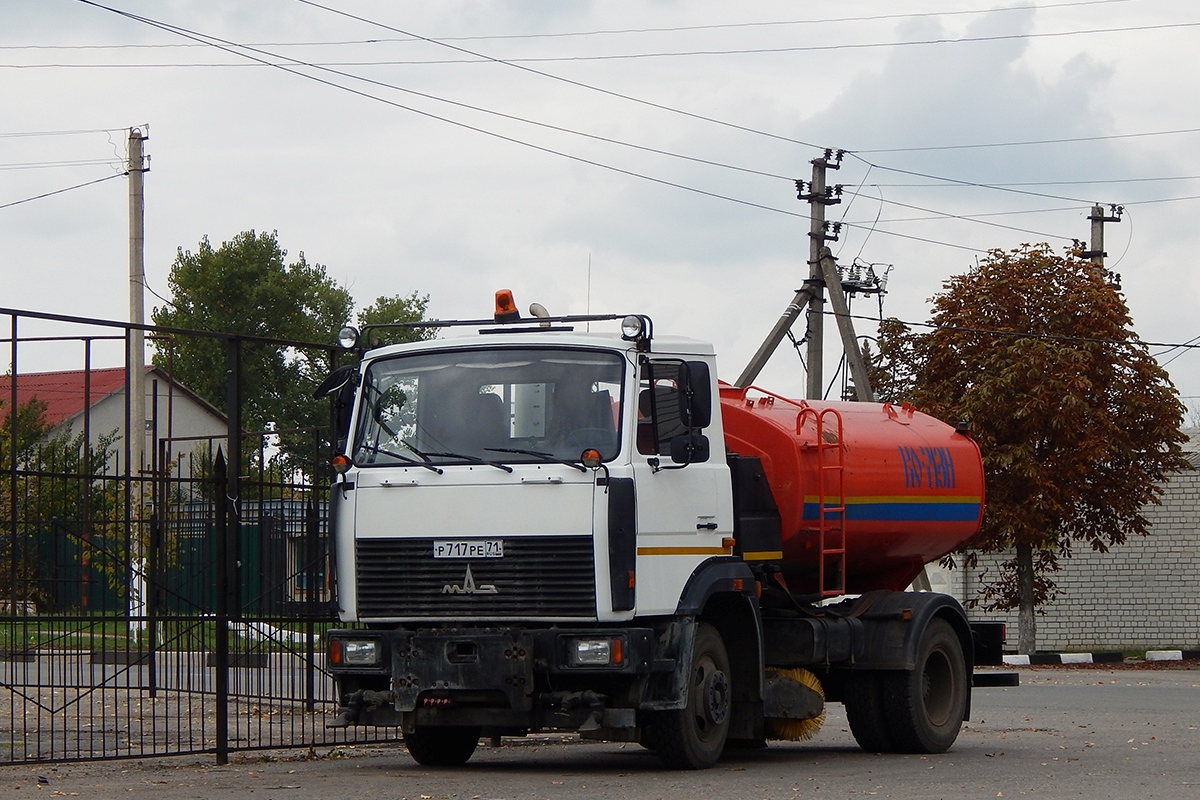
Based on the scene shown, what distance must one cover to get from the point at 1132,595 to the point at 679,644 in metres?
23.5

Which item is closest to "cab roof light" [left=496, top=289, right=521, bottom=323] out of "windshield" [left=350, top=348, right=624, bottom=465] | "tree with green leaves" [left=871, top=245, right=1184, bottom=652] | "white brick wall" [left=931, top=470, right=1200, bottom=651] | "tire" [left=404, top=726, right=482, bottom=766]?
"windshield" [left=350, top=348, right=624, bottom=465]

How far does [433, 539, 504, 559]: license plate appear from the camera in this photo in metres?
11.0

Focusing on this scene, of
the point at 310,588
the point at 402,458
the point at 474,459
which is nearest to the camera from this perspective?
the point at 474,459

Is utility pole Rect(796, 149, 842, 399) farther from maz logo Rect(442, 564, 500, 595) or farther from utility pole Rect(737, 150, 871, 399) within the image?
maz logo Rect(442, 564, 500, 595)

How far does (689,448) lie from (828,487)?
1.97 metres

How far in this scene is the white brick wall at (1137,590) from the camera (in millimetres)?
32438

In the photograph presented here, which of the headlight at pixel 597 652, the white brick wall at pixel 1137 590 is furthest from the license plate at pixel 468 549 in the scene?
the white brick wall at pixel 1137 590

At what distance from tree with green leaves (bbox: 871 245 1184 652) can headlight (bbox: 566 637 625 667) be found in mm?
18751

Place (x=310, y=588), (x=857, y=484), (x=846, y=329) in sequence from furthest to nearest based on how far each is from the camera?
(x=846, y=329), (x=310, y=588), (x=857, y=484)

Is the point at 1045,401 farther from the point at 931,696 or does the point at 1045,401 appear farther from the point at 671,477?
the point at 671,477

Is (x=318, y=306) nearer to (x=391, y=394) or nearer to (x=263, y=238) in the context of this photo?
(x=263, y=238)

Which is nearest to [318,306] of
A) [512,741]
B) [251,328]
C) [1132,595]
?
[251,328]

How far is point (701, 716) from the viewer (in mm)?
11688

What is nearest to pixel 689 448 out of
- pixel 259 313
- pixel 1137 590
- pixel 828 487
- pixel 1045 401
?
pixel 828 487
